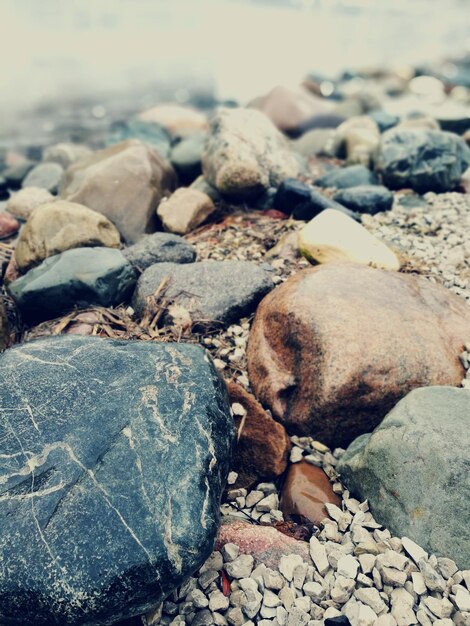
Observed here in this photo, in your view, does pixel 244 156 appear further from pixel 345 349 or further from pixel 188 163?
pixel 345 349

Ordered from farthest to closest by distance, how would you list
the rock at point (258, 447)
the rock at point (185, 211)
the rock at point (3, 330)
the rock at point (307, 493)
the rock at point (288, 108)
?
the rock at point (288, 108) → the rock at point (185, 211) → the rock at point (3, 330) → the rock at point (258, 447) → the rock at point (307, 493)

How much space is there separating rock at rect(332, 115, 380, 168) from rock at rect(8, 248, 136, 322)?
12.7ft

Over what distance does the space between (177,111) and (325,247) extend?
8.58 m

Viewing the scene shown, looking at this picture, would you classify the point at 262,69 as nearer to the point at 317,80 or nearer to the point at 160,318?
the point at 317,80

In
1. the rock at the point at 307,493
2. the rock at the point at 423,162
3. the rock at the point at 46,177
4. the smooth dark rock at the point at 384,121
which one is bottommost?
the rock at the point at 307,493

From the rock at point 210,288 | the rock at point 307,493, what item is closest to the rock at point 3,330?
the rock at point 210,288

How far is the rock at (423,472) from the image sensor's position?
2.23 metres

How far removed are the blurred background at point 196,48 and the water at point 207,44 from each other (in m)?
0.06

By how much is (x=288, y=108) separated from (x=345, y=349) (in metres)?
8.18

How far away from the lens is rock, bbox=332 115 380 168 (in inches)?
255

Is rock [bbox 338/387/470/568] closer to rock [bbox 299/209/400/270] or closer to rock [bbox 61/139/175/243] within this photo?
rock [bbox 299/209/400/270]

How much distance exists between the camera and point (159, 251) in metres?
4.07

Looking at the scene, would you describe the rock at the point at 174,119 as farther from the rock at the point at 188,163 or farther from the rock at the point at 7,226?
the rock at the point at 7,226

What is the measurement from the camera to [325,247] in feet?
12.7
